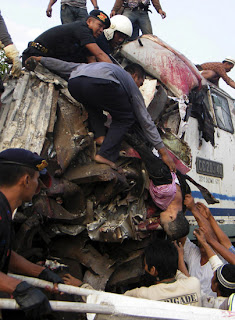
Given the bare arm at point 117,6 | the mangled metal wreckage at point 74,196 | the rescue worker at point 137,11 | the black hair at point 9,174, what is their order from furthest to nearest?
the bare arm at point 117,6
the rescue worker at point 137,11
the mangled metal wreckage at point 74,196
the black hair at point 9,174

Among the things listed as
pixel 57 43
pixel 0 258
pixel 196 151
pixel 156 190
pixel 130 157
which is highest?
pixel 57 43

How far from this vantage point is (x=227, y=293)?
8.34 ft

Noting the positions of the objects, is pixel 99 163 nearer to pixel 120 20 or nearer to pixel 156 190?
pixel 156 190

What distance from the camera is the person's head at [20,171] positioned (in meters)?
2.01

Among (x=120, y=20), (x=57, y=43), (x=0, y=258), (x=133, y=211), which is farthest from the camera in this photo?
(x=120, y=20)

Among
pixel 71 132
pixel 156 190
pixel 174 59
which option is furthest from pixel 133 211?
pixel 174 59

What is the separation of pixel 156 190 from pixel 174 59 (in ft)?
7.57

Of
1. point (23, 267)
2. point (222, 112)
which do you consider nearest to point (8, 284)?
point (23, 267)

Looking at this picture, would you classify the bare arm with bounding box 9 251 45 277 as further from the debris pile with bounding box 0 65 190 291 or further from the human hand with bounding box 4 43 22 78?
the human hand with bounding box 4 43 22 78

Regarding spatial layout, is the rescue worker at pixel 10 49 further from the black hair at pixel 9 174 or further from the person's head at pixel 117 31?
the black hair at pixel 9 174

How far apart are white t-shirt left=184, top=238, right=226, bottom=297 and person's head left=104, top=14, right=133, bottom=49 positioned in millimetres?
2782

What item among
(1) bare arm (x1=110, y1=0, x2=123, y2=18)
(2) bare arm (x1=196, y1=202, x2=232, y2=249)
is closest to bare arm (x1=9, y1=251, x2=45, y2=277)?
(2) bare arm (x1=196, y1=202, x2=232, y2=249)

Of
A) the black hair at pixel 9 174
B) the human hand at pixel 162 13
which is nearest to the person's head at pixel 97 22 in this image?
the black hair at pixel 9 174

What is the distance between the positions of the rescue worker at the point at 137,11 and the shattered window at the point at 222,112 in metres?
1.72
